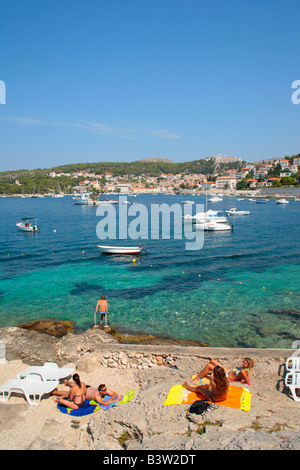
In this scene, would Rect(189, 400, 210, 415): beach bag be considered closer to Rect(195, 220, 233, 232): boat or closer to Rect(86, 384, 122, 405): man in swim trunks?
Rect(86, 384, 122, 405): man in swim trunks

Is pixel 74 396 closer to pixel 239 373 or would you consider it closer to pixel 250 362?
pixel 239 373

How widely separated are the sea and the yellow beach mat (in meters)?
5.64

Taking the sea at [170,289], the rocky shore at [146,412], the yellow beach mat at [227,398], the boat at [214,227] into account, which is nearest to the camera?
the rocky shore at [146,412]

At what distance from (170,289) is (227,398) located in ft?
41.8

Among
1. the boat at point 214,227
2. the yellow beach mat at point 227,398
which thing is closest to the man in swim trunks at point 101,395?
the yellow beach mat at point 227,398

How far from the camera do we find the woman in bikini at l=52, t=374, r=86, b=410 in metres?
6.96

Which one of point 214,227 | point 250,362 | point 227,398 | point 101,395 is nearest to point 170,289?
point 250,362

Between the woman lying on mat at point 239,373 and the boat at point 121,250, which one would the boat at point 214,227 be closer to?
the boat at point 121,250

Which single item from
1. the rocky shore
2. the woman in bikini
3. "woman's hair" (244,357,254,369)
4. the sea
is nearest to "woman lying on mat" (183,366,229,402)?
the rocky shore

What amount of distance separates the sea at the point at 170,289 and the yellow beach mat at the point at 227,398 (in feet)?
18.5

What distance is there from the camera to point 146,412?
5957 millimetres

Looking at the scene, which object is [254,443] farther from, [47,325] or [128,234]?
[128,234]

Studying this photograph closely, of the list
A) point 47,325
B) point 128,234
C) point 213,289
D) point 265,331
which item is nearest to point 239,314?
point 265,331

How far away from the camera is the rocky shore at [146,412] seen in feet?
16.3
